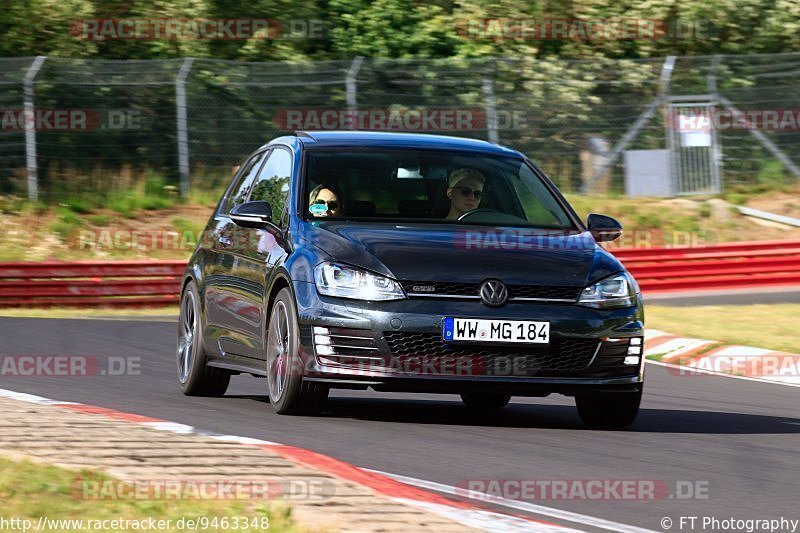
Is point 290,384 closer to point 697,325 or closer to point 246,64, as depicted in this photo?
point 697,325

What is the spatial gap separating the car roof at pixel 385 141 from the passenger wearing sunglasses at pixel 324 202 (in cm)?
48

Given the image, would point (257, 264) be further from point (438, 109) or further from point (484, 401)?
point (438, 109)

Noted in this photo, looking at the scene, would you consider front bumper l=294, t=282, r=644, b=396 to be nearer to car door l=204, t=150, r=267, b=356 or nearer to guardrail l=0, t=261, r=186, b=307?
car door l=204, t=150, r=267, b=356

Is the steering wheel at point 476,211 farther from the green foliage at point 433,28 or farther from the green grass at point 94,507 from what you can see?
the green foliage at point 433,28

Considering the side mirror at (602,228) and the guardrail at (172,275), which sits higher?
the side mirror at (602,228)

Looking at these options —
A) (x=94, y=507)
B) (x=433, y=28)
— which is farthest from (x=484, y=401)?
(x=433, y=28)

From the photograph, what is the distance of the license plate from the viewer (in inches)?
333

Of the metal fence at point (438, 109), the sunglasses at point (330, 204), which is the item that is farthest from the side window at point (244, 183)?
the metal fence at point (438, 109)

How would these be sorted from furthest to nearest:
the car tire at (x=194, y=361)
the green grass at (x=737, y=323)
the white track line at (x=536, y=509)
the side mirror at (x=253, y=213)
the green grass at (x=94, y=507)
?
the green grass at (x=737, y=323)
the car tire at (x=194, y=361)
the side mirror at (x=253, y=213)
the white track line at (x=536, y=509)
the green grass at (x=94, y=507)

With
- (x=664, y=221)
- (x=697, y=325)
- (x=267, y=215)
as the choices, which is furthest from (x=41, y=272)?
(x=267, y=215)

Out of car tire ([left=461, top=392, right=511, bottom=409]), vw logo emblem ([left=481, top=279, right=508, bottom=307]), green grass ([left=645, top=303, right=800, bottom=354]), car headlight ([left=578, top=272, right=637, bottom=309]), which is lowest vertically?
green grass ([left=645, top=303, right=800, bottom=354])

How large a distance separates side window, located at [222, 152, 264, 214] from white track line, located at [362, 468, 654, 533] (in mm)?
4153

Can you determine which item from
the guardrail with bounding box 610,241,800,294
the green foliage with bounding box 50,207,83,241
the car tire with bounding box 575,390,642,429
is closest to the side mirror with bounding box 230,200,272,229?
the car tire with bounding box 575,390,642,429

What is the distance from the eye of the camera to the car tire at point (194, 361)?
1060cm
